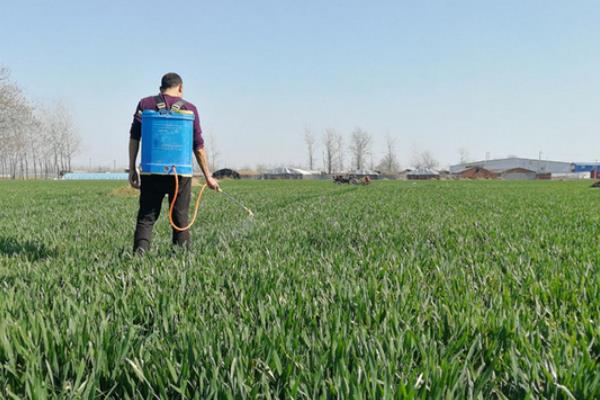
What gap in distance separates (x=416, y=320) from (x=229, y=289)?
1315mm

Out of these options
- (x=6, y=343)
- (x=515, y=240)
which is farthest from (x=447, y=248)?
(x=6, y=343)

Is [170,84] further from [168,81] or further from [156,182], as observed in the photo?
[156,182]

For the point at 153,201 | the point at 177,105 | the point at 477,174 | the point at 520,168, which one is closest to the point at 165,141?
the point at 177,105

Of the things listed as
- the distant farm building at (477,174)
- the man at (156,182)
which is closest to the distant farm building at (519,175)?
the distant farm building at (477,174)

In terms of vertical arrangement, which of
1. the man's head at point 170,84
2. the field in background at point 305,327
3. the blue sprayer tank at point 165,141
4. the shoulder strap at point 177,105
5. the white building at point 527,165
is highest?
the white building at point 527,165

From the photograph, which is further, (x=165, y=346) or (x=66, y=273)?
(x=66, y=273)

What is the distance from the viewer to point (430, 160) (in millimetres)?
153125

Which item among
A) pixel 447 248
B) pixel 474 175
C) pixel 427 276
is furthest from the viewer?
pixel 474 175

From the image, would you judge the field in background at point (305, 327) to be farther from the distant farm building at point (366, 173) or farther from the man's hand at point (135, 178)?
the distant farm building at point (366, 173)

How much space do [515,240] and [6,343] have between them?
5.27 m

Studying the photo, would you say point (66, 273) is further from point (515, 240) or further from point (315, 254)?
point (515, 240)

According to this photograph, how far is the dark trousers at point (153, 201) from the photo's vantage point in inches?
163

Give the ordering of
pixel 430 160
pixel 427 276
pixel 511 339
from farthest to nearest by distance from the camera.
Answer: pixel 430 160 < pixel 427 276 < pixel 511 339

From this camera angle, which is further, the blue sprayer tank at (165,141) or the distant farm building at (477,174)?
the distant farm building at (477,174)
